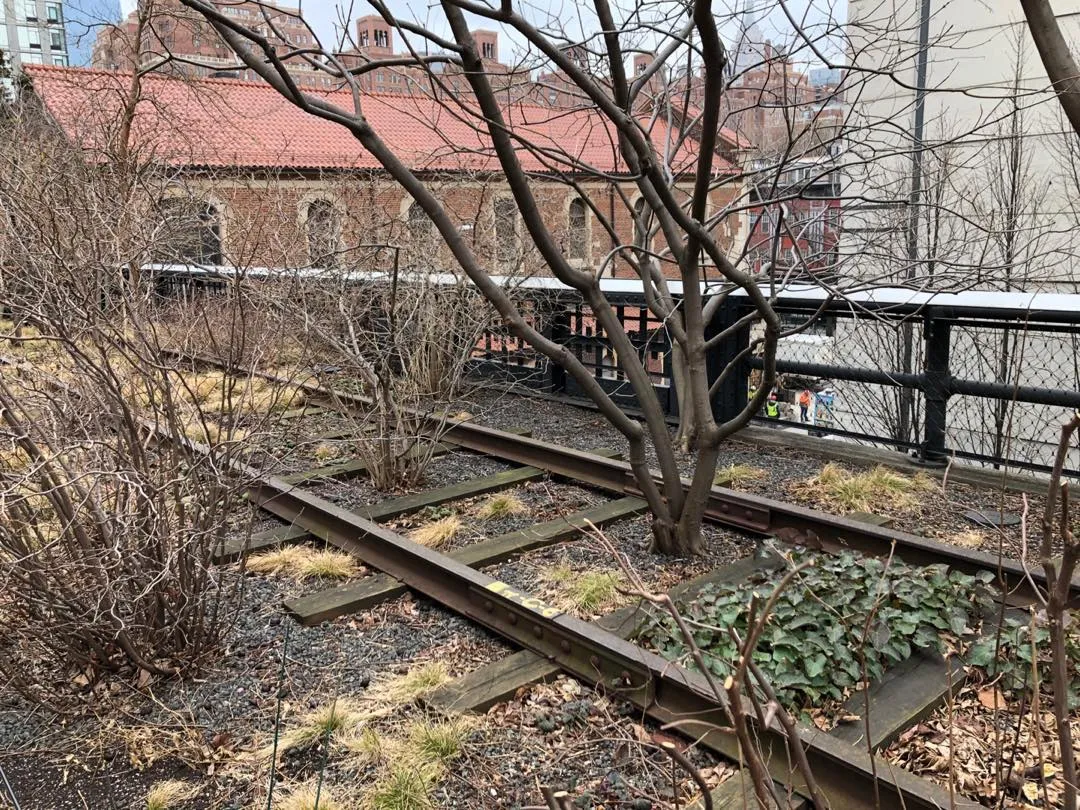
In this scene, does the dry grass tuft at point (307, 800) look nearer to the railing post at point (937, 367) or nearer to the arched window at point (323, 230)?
the railing post at point (937, 367)

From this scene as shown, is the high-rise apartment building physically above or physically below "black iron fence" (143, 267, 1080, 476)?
above

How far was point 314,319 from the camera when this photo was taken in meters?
6.36

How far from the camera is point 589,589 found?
4281mm

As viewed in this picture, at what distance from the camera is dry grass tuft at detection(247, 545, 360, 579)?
478cm

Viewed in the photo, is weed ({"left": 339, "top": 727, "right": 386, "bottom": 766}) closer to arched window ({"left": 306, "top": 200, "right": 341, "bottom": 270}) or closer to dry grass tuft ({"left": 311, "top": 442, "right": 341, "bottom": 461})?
dry grass tuft ({"left": 311, "top": 442, "right": 341, "bottom": 461})

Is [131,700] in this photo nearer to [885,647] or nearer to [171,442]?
[171,442]

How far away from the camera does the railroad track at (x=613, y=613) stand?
280 cm

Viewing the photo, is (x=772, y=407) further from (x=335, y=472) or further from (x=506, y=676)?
(x=506, y=676)

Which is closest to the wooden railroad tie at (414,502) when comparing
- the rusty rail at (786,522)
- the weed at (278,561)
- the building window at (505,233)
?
the weed at (278,561)

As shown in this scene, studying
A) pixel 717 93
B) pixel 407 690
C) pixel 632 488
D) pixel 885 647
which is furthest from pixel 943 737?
pixel 632 488

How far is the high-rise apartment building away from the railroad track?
14063 millimetres

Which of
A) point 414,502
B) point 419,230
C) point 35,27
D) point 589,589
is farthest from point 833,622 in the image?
point 35,27

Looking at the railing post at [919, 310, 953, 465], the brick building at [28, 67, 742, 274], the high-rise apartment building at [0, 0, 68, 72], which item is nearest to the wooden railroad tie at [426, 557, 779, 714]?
the brick building at [28, 67, 742, 274]

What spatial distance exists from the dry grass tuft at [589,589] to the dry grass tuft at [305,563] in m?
1.18
